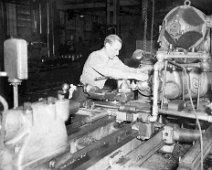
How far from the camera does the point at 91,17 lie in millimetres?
15664

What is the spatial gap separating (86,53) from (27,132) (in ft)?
29.0

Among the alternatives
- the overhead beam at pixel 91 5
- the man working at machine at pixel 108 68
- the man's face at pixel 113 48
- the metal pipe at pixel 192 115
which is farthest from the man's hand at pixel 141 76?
the overhead beam at pixel 91 5

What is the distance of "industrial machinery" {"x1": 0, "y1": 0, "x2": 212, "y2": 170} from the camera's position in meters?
1.71

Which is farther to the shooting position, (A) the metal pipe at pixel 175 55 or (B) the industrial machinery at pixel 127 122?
(A) the metal pipe at pixel 175 55

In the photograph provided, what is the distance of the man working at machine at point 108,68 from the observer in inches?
121

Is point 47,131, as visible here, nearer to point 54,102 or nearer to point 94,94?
point 54,102

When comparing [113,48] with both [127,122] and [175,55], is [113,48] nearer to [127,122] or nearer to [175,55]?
[127,122]

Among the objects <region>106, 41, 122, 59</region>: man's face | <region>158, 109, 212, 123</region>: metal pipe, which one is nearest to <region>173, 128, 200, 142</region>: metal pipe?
<region>158, 109, 212, 123</region>: metal pipe

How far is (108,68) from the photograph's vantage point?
10.8 feet

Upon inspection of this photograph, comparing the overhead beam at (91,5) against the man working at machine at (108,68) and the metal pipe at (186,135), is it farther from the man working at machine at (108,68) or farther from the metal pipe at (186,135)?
the metal pipe at (186,135)

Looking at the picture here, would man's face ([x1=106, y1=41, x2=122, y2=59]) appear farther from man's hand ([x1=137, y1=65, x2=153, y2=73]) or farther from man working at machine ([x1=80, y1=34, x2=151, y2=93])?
man's hand ([x1=137, y1=65, x2=153, y2=73])

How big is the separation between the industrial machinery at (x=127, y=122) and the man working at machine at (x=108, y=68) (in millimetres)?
153

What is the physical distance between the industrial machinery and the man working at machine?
0.50 feet

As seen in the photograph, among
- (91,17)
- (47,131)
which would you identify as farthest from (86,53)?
(47,131)
